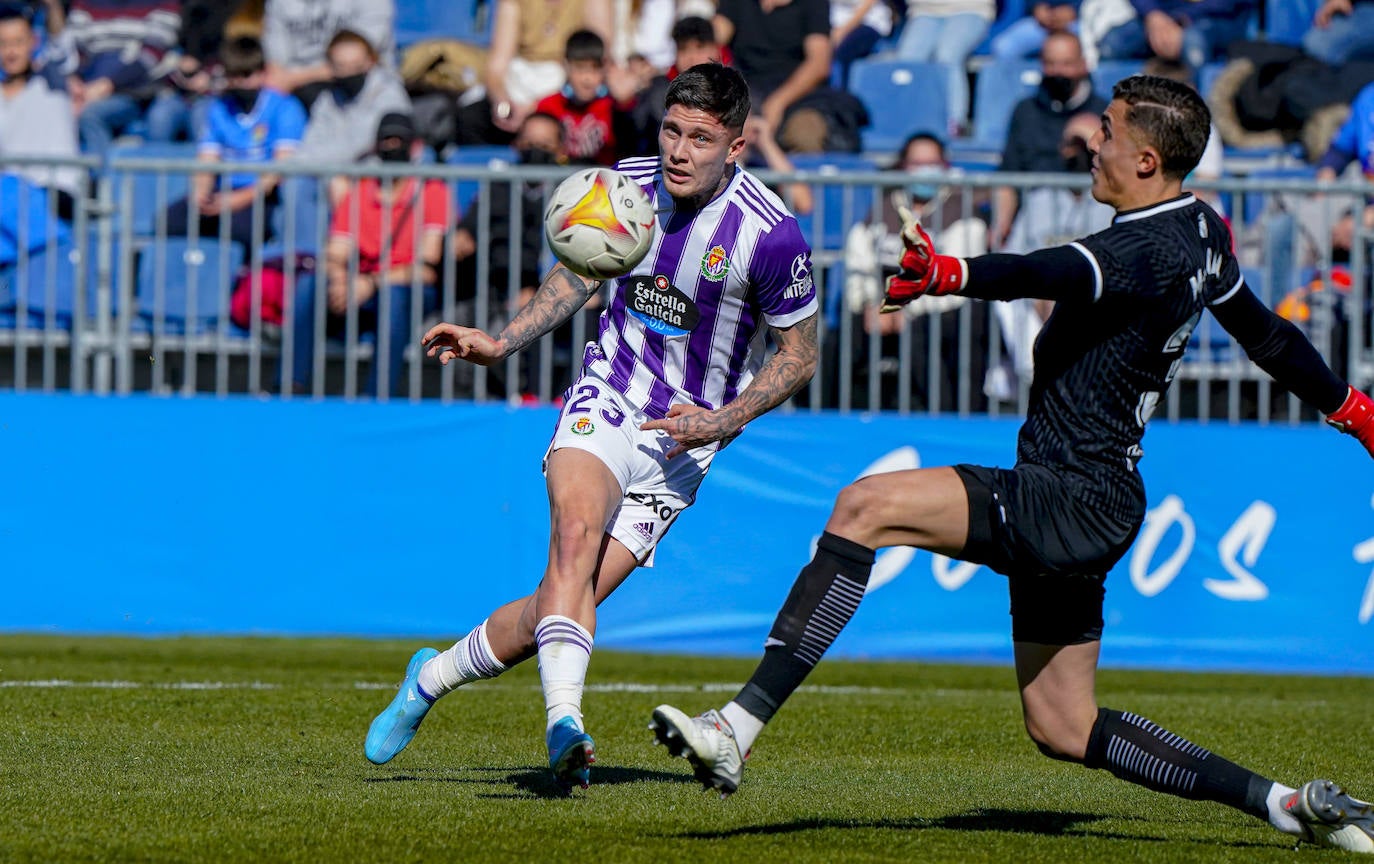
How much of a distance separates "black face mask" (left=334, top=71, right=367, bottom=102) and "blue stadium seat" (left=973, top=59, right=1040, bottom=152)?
217 inches

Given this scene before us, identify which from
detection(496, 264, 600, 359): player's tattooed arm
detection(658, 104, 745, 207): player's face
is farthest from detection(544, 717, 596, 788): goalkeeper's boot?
detection(658, 104, 745, 207): player's face

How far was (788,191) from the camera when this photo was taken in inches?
491

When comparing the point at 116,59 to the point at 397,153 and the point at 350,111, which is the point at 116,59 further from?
the point at 397,153

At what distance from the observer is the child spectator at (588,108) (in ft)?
43.8

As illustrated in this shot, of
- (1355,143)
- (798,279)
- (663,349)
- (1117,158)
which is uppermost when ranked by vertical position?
(1355,143)

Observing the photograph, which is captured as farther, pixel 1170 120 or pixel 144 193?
pixel 144 193

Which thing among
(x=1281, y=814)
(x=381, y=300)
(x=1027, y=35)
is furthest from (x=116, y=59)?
(x=1281, y=814)

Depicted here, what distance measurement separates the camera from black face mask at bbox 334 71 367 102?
14.9 metres

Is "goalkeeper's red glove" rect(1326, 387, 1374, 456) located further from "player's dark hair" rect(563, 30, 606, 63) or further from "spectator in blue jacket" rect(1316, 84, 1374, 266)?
"player's dark hair" rect(563, 30, 606, 63)

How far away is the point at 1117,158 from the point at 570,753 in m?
2.34

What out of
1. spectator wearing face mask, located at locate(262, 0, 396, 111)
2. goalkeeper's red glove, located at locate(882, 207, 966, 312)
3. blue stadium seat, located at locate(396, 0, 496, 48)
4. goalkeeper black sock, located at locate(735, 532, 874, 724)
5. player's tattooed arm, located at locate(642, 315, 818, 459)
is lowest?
goalkeeper black sock, located at locate(735, 532, 874, 724)

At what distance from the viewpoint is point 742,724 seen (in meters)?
4.97

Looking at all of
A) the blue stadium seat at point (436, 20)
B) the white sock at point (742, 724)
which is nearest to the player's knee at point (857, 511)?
the white sock at point (742, 724)

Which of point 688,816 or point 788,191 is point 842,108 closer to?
point 788,191
